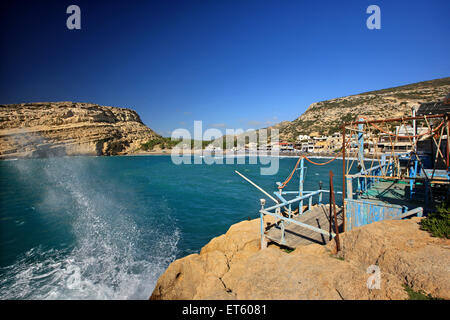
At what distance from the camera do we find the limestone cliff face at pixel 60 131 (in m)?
82.4

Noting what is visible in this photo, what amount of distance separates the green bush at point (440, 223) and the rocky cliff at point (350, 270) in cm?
22

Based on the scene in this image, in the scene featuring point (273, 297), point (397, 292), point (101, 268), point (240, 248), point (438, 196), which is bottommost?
point (101, 268)

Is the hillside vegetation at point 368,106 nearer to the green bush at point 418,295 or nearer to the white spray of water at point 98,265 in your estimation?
the white spray of water at point 98,265

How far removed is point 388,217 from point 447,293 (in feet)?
10.9

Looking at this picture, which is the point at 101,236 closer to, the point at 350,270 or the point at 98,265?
the point at 98,265

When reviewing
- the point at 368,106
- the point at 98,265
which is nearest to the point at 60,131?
the point at 98,265

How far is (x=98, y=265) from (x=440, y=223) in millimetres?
14954

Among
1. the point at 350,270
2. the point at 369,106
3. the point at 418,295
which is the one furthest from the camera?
the point at 369,106

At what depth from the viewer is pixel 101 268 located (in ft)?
35.8

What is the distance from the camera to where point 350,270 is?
4941 mm

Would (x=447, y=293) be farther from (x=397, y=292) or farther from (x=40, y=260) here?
(x=40, y=260)

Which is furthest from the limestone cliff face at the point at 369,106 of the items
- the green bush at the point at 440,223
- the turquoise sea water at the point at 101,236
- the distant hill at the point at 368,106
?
the green bush at the point at 440,223

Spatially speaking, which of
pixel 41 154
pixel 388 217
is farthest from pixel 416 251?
pixel 41 154

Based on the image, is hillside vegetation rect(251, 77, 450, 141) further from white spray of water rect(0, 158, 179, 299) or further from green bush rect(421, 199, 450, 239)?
white spray of water rect(0, 158, 179, 299)
